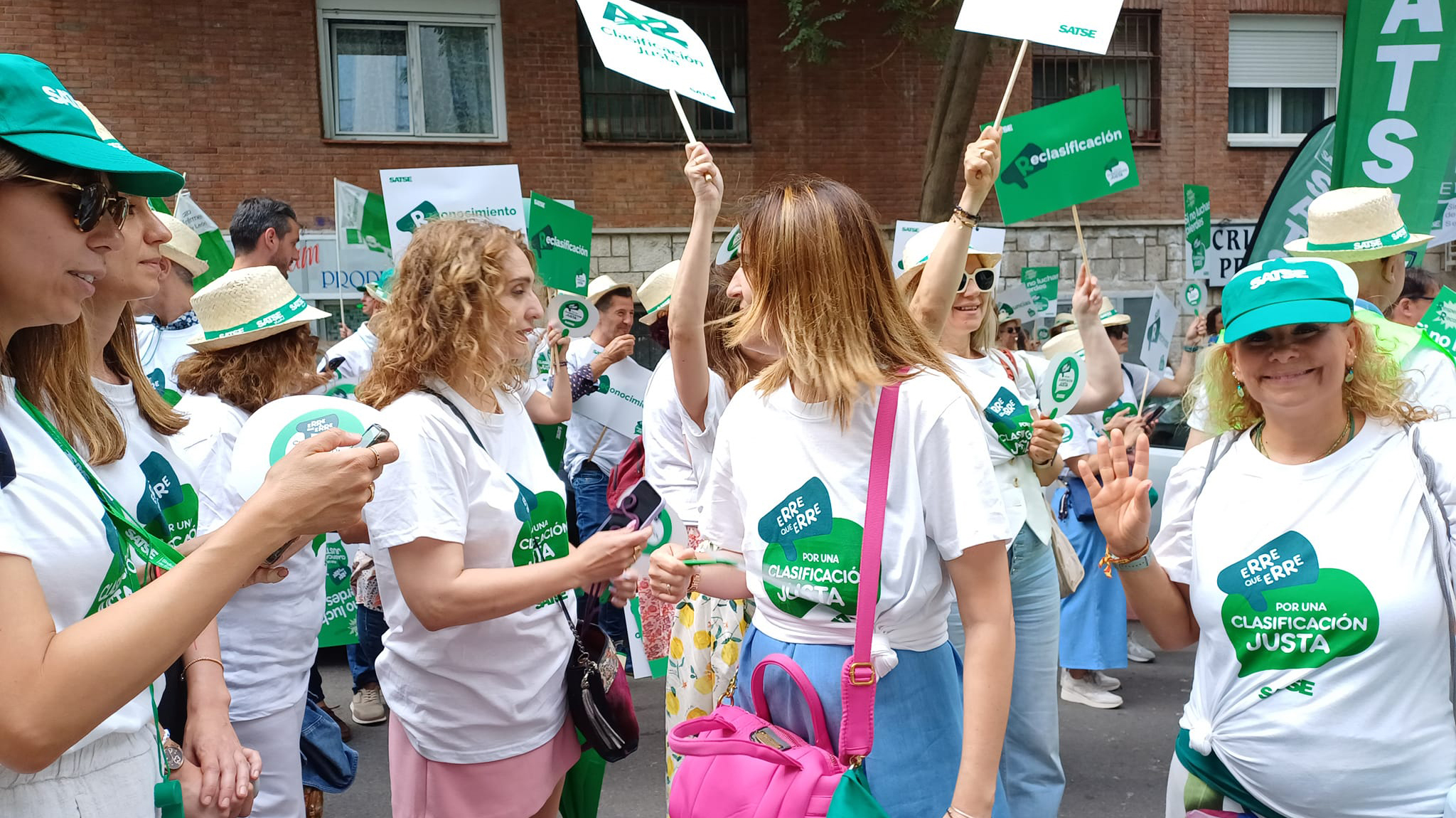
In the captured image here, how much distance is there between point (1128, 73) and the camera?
1512 centimetres

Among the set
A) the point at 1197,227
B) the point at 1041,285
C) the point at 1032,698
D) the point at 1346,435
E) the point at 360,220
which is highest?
the point at 360,220

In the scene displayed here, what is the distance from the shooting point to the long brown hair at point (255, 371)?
127 inches

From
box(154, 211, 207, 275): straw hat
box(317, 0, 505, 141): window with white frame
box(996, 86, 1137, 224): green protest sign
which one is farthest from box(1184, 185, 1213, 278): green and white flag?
box(317, 0, 505, 141): window with white frame

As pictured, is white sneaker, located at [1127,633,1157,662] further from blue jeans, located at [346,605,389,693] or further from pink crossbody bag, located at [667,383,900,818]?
pink crossbody bag, located at [667,383,900,818]

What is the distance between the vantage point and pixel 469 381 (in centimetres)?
263

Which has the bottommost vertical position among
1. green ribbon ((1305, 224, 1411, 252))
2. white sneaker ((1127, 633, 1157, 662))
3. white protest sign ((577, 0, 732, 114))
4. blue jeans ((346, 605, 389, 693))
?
white sneaker ((1127, 633, 1157, 662))

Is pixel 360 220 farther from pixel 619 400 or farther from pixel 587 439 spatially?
pixel 619 400

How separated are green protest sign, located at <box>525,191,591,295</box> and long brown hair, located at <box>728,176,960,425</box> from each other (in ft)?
16.0

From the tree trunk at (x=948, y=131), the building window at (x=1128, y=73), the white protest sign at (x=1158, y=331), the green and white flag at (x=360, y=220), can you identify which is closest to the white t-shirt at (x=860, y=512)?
the white protest sign at (x=1158, y=331)

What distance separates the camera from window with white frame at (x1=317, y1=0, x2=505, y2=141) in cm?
1303

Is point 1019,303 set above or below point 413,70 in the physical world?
below

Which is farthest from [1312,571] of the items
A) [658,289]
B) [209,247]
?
[209,247]

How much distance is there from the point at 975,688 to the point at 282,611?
6.79 feet

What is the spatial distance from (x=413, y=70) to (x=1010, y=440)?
11.6m
